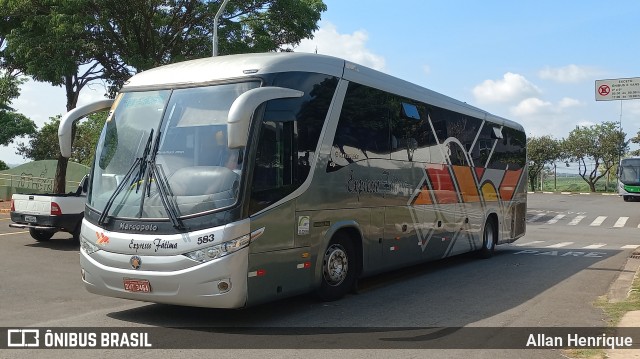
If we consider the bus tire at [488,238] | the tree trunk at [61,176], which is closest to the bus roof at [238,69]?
the bus tire at [488,238]

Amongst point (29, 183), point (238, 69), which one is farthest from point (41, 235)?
point (29, 183)

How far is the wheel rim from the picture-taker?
886 centimetres

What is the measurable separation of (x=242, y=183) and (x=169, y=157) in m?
1.02

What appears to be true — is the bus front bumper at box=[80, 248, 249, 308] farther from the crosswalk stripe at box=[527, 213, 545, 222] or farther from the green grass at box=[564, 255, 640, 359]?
the crosswalk stripe at box=[527, 213, 545, 222]

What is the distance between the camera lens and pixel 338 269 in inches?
359

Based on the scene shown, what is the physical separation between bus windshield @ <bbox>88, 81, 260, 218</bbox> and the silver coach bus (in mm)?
15

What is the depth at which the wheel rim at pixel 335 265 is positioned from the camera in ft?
29.1

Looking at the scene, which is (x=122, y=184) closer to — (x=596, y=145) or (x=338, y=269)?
(x=338, y=269)

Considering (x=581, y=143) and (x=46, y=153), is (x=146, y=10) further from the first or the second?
(x=581, y=143)

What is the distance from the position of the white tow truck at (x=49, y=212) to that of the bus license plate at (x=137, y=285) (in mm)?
8163

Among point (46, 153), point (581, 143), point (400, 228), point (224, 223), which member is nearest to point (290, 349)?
point (224, 223)

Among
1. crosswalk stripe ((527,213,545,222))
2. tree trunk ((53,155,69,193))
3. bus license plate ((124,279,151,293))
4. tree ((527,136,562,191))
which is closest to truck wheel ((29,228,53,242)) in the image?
bus license plate ((124,279,151,293))

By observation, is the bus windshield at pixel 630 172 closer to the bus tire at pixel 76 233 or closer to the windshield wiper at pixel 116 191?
the bus tire at pixel 76 233

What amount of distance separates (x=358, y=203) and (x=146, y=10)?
51.4 feet
